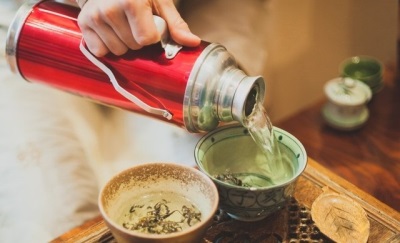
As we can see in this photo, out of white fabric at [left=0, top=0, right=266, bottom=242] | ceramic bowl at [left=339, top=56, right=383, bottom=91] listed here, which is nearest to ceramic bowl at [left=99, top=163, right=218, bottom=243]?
white fabric at [left=0, top=0, right=266, bottom=242]

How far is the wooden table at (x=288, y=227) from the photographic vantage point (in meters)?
0.80

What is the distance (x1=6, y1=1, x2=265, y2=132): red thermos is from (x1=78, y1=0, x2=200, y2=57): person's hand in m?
0.02

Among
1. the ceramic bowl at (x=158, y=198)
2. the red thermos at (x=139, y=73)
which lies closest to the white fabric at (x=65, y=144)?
the red thermos at (x=139, y=73)

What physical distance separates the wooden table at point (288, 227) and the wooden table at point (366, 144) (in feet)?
0.70

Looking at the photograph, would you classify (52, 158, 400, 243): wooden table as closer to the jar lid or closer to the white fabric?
the white fabric

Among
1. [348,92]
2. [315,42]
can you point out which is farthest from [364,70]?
[315,42]

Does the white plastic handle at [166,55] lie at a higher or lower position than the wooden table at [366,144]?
higher

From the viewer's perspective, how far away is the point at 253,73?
127 cm

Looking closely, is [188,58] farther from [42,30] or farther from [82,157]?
[82,157]

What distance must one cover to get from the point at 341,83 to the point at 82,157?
2.03 ft

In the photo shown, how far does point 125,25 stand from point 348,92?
2.14 feet

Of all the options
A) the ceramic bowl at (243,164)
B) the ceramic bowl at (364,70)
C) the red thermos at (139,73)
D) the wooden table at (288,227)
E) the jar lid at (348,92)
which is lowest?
the ceramic bowl at (364,70)

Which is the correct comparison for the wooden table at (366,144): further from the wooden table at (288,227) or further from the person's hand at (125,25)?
the person's hand at (125,25)

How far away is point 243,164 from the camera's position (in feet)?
2.91
